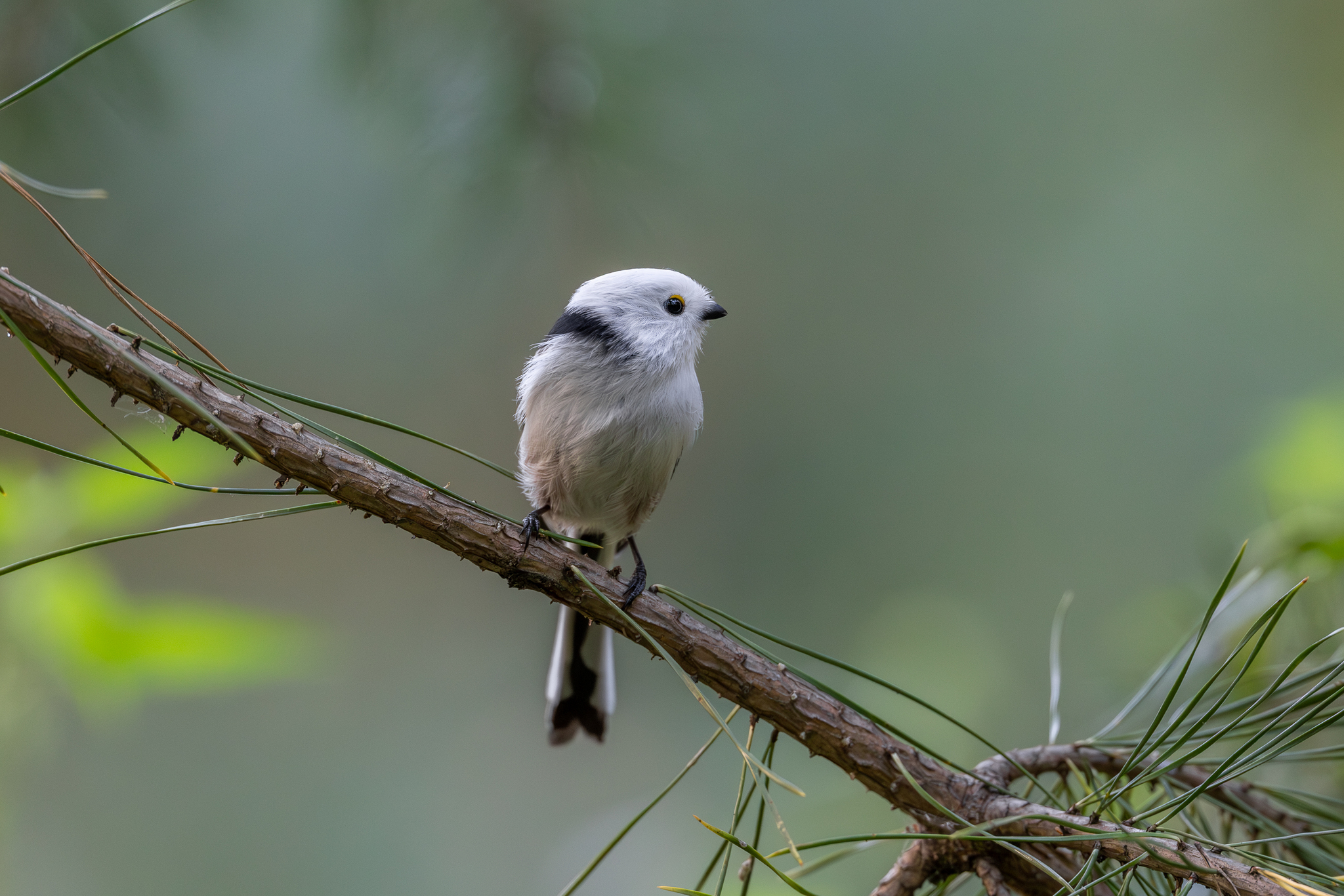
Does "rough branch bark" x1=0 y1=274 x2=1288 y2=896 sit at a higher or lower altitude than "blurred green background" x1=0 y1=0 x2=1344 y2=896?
lower

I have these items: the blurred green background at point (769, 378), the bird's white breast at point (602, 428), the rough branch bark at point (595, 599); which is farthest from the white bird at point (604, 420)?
the blurred green background at point (769, 378)

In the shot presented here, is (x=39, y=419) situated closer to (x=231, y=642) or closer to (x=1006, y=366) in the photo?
(x=231, y=642)

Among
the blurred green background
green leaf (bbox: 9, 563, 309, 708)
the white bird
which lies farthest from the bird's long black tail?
the blurred green background

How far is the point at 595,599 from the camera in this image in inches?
25.8

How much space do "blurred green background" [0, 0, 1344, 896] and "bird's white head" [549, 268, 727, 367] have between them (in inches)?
16.5

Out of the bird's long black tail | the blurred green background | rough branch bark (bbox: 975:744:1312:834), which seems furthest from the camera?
the blurred green background

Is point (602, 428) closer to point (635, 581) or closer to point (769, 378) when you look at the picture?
point (635, 581)

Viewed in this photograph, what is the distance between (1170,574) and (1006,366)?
726 mm

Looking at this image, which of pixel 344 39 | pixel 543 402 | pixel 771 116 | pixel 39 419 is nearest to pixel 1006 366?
pixel 771 116

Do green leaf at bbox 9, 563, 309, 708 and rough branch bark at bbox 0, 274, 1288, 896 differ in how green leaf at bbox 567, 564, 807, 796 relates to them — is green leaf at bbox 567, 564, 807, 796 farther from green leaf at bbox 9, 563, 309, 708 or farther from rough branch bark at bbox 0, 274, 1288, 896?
green leaf at bbox 9, 563, 309, 708

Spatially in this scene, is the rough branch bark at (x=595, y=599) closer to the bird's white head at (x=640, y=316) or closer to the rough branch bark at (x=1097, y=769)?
the rough branch bark at (x=1097, y=769)

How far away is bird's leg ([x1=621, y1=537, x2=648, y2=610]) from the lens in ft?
2.15

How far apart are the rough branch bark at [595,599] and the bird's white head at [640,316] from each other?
1.44ft

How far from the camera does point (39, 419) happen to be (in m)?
2.01
